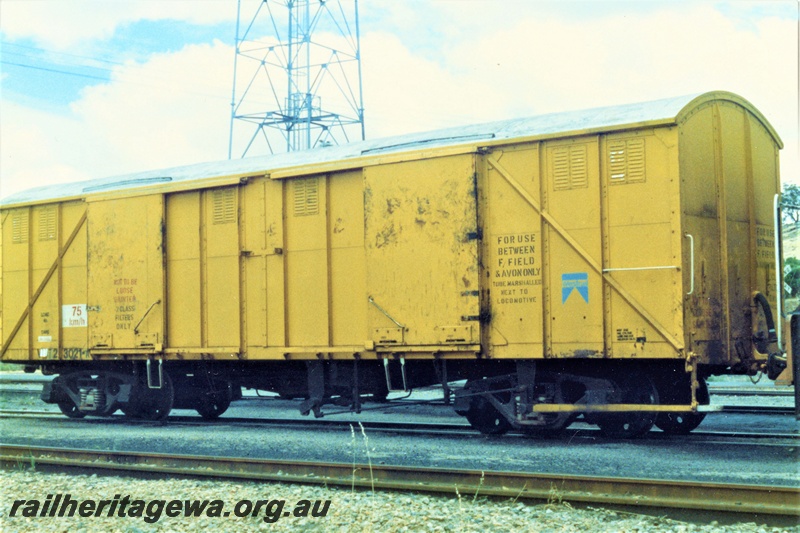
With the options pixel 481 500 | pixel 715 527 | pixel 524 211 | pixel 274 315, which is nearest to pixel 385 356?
pixel 274 315

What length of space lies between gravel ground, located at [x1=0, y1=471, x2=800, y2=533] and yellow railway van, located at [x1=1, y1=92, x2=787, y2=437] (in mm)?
3171

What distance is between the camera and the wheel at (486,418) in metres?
11.2

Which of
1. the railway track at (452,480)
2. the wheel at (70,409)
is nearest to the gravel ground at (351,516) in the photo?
the railway track at (452,480)

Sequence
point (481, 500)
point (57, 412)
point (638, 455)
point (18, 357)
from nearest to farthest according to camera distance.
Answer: point (481, 500) < point (638, 455) < point (18, 357) < point (57, 412)

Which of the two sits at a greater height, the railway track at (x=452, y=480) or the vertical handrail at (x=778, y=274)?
the vertical handrail at (x=778, y=274)

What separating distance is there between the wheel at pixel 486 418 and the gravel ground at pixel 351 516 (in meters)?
3.73

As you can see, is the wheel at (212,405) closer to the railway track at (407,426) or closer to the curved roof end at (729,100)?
the railway track at (407,426)

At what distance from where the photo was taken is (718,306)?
10.1m

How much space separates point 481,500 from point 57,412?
12.0 meters

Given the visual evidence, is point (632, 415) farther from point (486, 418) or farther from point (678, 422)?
point (486, 418)

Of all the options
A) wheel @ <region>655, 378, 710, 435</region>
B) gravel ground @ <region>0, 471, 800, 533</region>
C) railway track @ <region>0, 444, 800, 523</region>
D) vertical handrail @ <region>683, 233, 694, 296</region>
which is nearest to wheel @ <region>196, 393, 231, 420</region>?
railway track @ <region>0, 444, 800, 523</region>

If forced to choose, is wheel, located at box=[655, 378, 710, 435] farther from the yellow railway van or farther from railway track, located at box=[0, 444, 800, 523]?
railway track, located at box=[0, 444, 800, 523]

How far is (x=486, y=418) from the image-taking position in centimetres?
1129

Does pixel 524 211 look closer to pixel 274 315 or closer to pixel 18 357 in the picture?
pixel 274 315
